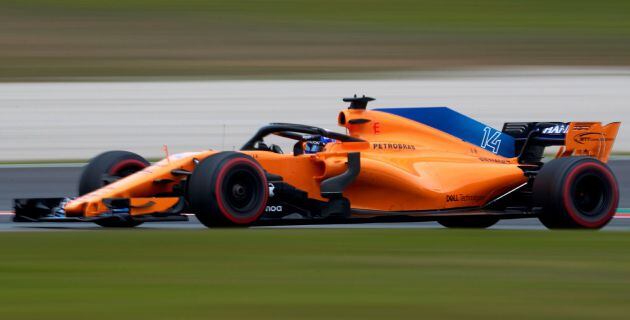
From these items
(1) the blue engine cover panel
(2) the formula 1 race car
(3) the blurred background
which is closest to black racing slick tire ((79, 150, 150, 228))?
(2) the formula 1 race car

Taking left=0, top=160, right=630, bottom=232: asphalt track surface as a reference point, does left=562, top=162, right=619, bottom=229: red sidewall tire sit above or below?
above

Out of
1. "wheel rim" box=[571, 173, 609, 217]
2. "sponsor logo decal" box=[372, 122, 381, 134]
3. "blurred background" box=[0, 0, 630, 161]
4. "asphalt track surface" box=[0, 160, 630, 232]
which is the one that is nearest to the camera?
"wheel rim" box=[571, 173, 609, 217]

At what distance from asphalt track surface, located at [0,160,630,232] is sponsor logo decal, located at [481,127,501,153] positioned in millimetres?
788

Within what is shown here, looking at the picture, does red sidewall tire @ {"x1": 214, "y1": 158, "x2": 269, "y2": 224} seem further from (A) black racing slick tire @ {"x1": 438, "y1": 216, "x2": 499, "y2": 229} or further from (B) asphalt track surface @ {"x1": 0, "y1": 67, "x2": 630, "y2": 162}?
(B) asphalt track surface @ {"x1": 0, "y1": 67, "x2": 630, "y2": 162}

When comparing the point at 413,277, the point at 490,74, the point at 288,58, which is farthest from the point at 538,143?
the point at 288,58

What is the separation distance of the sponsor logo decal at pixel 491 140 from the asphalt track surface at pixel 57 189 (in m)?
0.79

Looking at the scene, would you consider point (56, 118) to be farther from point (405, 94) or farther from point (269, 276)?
point (269, 276)

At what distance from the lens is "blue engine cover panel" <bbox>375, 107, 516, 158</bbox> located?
1158 centimetres

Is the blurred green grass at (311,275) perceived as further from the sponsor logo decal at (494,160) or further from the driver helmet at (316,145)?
the sponsor logo decal at (494,160)

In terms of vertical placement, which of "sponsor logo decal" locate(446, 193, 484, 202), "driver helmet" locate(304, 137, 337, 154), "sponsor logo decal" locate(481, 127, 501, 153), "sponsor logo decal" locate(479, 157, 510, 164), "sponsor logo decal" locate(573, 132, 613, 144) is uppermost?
"sponsor logo decal" locate(573, 132, 613, 144)

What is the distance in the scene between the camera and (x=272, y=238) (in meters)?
9.00

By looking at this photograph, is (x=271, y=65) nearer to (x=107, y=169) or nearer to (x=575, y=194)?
(x=107, y=169)

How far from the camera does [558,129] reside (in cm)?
1193

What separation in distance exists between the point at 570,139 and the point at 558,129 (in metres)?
0.18
